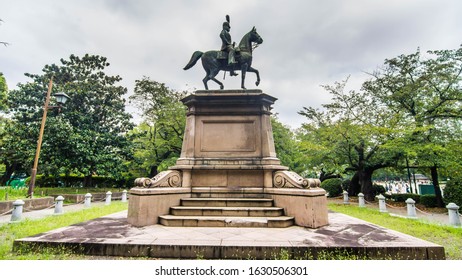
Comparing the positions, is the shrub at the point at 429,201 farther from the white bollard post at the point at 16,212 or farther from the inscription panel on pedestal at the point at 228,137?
the white bollard post at the point at 16,212

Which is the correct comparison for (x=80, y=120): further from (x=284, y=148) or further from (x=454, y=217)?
(x=454, y=217)

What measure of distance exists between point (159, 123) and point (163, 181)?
16.4 m

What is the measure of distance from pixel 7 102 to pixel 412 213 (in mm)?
28741

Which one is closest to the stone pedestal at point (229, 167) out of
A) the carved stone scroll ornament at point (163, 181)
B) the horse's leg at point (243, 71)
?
the carved stone scroll ornament at point (163, 181)

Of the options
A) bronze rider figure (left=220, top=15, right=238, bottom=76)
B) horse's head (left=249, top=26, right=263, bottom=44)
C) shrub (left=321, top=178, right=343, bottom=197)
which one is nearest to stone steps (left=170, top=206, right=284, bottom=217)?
bronze rider figure (left=220, top=15, right=238, bottom=76)

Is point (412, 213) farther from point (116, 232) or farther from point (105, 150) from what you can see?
point (105, 150)

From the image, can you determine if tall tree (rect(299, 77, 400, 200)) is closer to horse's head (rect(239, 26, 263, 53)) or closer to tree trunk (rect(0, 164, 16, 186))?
horse's head (rect(239, 26, 263, 53))

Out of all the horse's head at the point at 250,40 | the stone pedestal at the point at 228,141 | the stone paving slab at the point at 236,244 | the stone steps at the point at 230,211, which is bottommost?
the stone paving slab at the point at 236,244

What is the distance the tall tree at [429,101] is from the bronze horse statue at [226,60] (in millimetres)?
12250

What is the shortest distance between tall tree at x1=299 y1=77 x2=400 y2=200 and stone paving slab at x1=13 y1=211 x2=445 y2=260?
13.2 meters

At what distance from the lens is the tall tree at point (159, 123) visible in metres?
Result: 21.8

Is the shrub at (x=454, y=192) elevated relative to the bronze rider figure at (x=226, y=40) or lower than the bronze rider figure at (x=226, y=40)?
lower

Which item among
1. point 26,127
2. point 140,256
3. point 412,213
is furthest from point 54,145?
point 412,213
